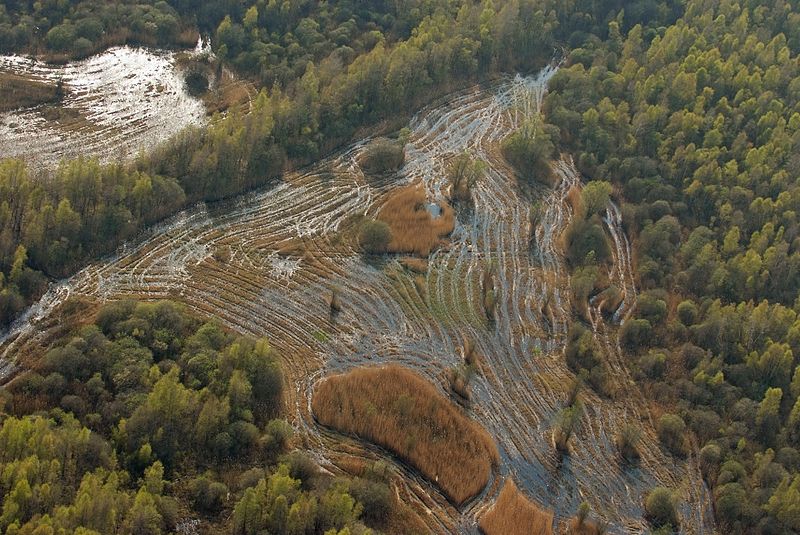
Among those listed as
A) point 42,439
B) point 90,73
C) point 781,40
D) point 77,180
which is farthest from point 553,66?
point 42,439

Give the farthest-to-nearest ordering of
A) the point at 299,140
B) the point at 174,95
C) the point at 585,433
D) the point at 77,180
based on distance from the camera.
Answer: the point at 174,95, the point at 299,140, the point at 77,180, the point at 585,433

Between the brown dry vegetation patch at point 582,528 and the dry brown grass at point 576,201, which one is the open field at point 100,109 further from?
the brown dry vegetation patch at point 582,528

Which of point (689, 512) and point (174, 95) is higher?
point (174, 95)

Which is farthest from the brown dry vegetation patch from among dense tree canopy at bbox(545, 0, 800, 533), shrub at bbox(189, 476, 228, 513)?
shrub at bbox(189, 476, 228, 513)

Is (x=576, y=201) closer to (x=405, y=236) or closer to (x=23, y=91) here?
(x=405, y=236)

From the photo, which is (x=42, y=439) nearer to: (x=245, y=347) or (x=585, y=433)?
(x=245, y=347)

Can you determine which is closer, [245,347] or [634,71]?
[245,347]

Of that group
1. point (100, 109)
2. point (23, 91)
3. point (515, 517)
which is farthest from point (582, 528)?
point (23, 91)
